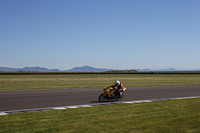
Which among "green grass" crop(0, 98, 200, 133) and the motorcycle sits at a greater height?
the motorcycle

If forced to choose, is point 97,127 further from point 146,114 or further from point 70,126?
point 146,114

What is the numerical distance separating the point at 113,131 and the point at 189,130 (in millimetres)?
2256

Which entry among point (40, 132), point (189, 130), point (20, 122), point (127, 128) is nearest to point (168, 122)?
point (189, 130)

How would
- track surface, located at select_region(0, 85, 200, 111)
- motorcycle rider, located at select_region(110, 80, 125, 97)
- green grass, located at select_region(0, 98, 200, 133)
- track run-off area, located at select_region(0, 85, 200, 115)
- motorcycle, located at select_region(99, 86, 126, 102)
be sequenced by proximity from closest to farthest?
green grass, located at select_region(0, 98, 200, 133), track run-off area, located at select_region(0, 85, 200, 115), track surface, located at select_region(0, 85, 200, 111), motorcycle, located at select_region(99, 86, 126, 102), motorcycle rider, located at select_region(110, 80, 125, 97)

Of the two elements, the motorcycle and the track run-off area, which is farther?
the motorcycle

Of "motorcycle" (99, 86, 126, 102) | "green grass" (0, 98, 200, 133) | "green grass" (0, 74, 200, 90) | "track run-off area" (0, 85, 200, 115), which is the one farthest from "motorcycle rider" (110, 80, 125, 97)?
"green grass" (0, 74, 200, 90)

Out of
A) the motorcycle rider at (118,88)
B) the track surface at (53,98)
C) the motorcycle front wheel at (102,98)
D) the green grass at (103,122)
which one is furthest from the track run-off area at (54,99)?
the green grass at (103,122)

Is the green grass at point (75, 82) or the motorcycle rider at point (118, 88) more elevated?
the motorcycle rider at point (118, 88)

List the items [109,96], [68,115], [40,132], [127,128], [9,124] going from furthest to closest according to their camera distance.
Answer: [109,96]
[68,115]
[9,124]
[127,128]
[40,132]

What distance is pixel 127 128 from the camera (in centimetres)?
739

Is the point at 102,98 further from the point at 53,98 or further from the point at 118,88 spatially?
the point at 53,98

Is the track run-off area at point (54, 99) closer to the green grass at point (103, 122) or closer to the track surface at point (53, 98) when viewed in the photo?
the track surface at point (53, 98)

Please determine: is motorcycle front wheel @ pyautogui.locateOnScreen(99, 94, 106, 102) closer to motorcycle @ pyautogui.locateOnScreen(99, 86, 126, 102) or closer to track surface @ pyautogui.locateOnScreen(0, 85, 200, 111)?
motorcycle @ pyautogui.locateOnScreen(99, 86, 126, 102)

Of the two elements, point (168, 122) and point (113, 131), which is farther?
point (168, 122)
